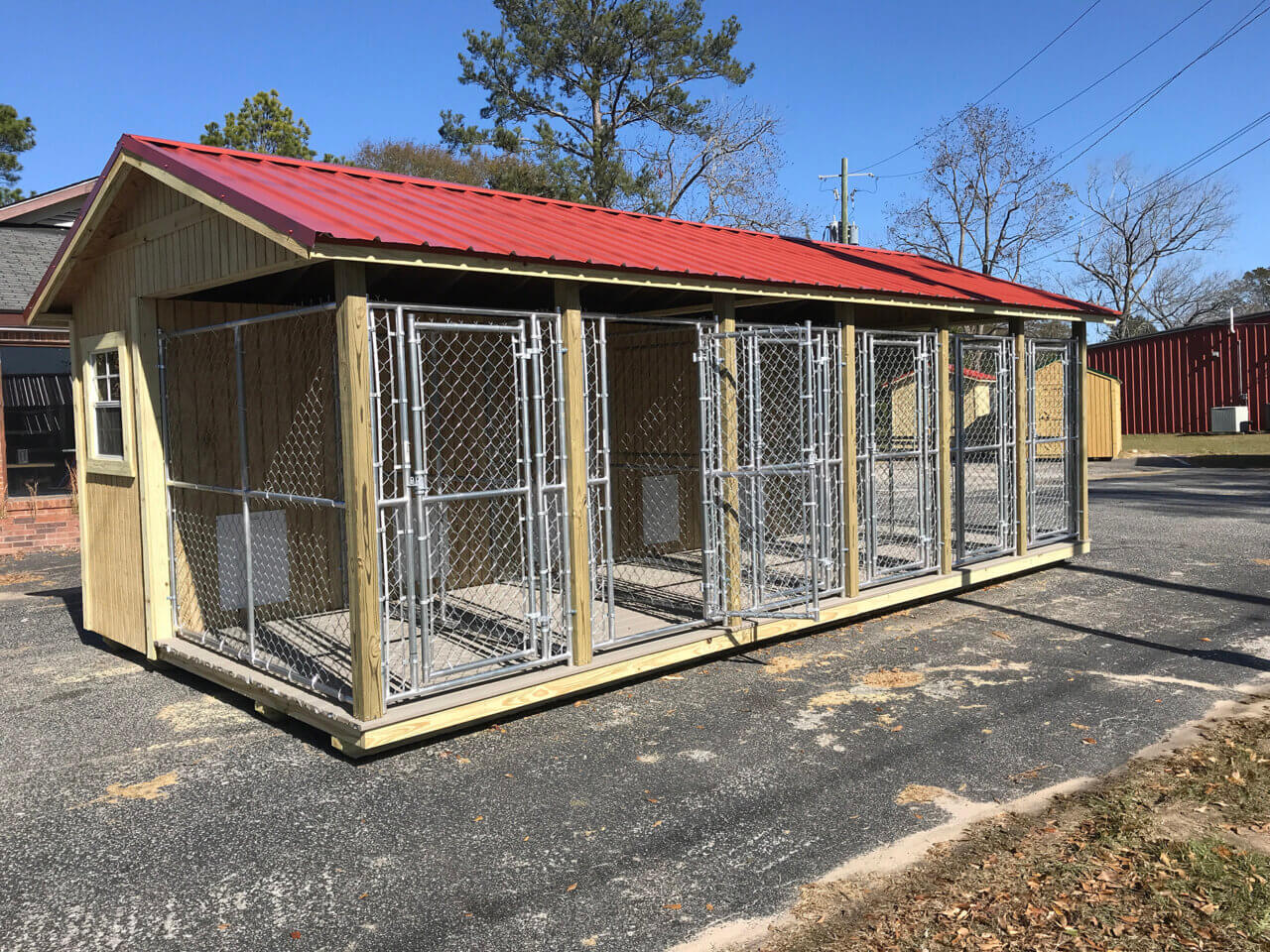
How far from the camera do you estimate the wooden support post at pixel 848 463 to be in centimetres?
724

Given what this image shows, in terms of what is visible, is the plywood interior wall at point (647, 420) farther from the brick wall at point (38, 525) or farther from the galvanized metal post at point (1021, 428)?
the brick wall at point (38, 525)

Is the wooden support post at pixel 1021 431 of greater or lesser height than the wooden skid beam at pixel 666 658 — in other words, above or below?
above

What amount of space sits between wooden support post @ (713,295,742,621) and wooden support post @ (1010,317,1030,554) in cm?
358

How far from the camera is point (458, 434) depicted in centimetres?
794

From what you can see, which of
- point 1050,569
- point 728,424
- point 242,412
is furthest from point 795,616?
point 1050,569

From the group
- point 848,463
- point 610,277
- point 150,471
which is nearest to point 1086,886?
point 610,277

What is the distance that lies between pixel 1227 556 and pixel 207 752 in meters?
9.19

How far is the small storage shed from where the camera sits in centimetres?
495

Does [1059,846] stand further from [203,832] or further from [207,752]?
[207,752]

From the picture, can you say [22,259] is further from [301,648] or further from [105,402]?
[301,648]

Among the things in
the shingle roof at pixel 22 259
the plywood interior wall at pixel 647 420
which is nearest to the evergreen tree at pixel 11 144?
the shingle roof at pixel 22 259

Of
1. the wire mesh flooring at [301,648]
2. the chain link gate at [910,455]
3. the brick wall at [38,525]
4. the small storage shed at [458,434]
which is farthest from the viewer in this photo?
the brick wall at [38,525]

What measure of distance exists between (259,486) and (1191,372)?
84.9 feet

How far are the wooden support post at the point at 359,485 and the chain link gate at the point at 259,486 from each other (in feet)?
4.36
